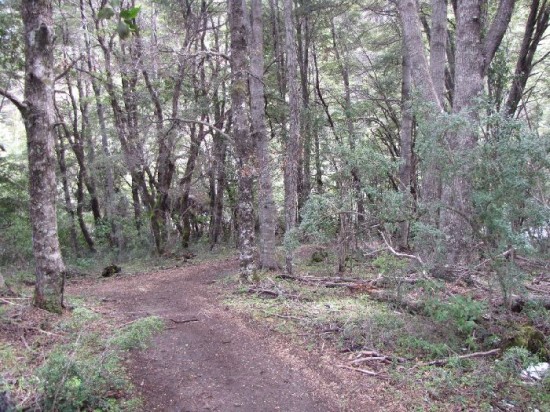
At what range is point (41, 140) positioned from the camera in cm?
647

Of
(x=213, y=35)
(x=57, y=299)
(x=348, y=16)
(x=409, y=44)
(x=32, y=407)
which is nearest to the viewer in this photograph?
(x=32, y=407)

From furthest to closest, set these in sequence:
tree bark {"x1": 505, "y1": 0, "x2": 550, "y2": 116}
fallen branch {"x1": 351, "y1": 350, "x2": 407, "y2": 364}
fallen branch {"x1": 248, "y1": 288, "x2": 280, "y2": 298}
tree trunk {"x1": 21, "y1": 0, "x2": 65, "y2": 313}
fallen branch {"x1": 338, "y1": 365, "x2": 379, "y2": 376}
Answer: tree bark {"x1": 505, "y1": 0, "x2": 550, "y2": 116} < fallen branch {"x1": 248, "y1": 288, "x2": 280, "y2": 298} < tree trunk {"x1": 21, "y1": 0, "x2": 65, "y2": 313} < fallen branch {"x1": 351, "y1": 350, "x2": 407, "y2": 364} < fallen branch {"x1": 338, "y1": 365, "x2": 379, "y2": 376}

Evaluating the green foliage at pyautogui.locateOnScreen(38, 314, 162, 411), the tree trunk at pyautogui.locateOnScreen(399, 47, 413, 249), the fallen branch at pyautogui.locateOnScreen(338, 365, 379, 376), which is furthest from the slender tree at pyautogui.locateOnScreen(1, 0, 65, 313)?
the tree trunk at pyautogui.locateOnScreen(399, 47, 413, 249)

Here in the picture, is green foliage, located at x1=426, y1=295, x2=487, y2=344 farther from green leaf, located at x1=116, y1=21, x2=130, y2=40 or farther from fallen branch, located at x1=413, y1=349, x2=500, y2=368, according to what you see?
green leaf, located at x1=116, y1=21, x2=130, y2=40

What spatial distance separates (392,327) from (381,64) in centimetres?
1610

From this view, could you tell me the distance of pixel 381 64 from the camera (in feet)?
64.1

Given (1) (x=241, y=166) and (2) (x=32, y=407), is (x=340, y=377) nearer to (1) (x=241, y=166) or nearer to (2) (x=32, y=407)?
(2) (x=32, y=407)

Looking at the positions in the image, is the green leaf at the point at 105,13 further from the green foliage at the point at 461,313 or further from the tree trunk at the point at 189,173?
the tree trunk at the point at 189,173

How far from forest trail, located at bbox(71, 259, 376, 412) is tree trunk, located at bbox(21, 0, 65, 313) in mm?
1538

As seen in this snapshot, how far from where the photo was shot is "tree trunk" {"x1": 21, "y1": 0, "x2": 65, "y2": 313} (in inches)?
252

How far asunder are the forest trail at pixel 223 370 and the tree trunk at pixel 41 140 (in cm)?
154

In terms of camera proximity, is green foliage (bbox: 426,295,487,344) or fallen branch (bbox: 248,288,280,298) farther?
fallen branch (bbox: 248,288,280,298)

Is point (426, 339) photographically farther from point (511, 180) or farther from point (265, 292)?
point (265, 292)

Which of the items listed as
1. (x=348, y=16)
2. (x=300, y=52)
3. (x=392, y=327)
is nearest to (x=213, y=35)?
(x=300, y=52)
